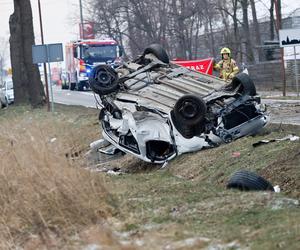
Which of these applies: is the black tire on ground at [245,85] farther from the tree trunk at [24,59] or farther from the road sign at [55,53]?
the tree trunk at [24,59]

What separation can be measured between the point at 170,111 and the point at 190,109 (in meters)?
0.47

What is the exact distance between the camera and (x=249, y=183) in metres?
9.13

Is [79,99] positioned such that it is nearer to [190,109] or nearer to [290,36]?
[290,36]

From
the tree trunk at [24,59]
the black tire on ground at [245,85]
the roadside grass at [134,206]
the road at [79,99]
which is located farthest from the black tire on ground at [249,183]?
the tree trunk at [24,59]

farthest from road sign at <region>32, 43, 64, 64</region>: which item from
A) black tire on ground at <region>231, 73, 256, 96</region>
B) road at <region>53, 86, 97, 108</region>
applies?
black tire on ground at <region>231, 73, 256, 96</region>

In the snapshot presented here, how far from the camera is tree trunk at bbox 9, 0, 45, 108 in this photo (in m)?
33.3

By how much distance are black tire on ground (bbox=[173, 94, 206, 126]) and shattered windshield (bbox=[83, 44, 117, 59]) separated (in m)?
34.3

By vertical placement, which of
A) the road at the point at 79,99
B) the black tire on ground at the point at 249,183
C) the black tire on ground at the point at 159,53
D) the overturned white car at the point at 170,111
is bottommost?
the road at the point at 79,99

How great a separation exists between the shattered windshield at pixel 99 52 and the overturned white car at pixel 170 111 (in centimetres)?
3264

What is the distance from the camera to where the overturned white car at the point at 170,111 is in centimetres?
1279

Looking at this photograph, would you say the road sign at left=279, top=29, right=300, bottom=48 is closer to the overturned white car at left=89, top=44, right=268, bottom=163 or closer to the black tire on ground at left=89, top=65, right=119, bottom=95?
the overturned white car at left=89, top=44, right=268, bottom=163

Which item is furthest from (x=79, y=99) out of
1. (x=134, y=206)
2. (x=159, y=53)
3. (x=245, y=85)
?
(x=134, y=206)

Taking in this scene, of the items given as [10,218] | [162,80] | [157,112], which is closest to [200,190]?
[10,218]

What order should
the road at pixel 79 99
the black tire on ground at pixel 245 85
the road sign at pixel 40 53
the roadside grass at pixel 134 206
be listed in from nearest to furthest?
the roadside grass at pixel 134 206, the black tire on ground at pixel 245 85, the road sign at pixel 40 53, the road at pixel 79 99
